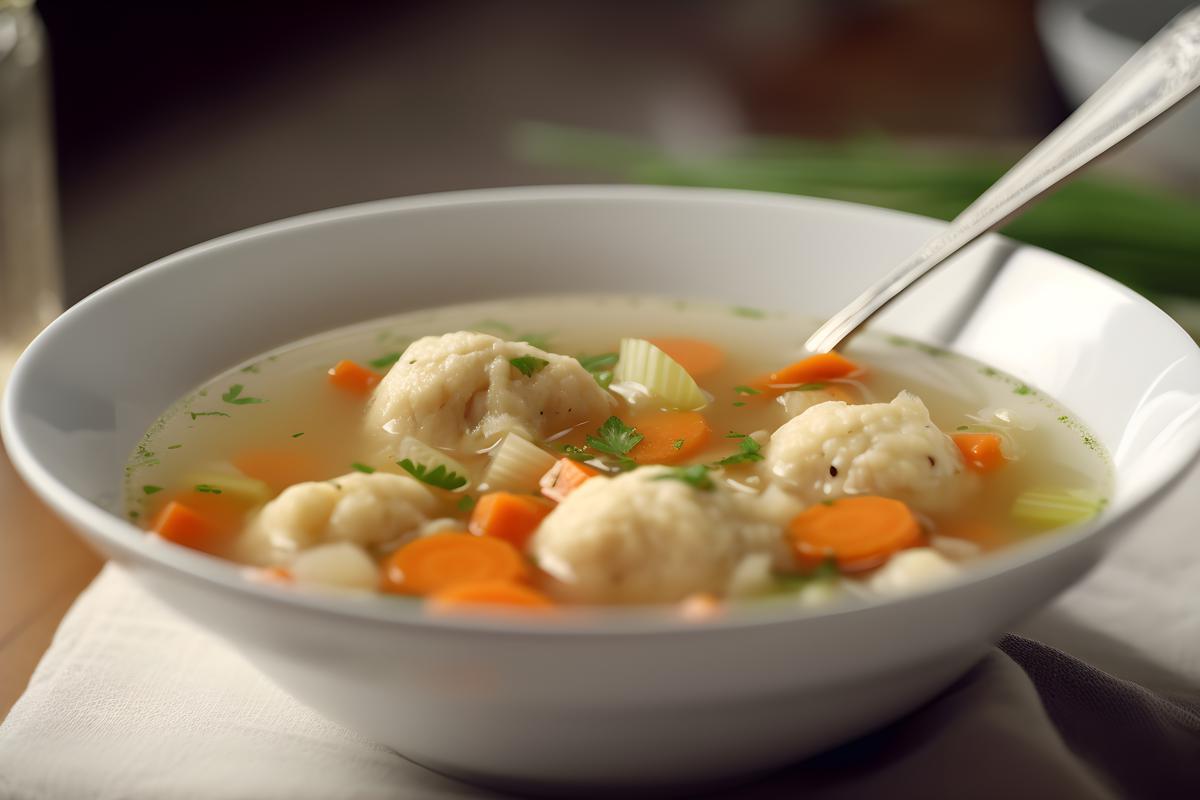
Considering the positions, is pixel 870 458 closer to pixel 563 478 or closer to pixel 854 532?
pixel 854 532

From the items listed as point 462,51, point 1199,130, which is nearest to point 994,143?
point 1199,130

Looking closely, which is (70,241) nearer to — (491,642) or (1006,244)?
(1006,244)

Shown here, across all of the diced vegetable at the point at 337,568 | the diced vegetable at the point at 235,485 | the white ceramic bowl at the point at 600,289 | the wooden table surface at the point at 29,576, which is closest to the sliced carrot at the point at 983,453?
the white ceramic bowl at the point at 600,289

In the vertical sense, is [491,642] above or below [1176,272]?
above

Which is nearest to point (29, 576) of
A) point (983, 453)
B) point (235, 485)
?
point (235, 485)

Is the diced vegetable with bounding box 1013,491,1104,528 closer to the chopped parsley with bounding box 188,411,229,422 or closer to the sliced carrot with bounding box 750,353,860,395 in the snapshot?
the sliced carrot with bounding box 750,353,860,395

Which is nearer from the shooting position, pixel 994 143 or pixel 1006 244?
pixel 1006 244
